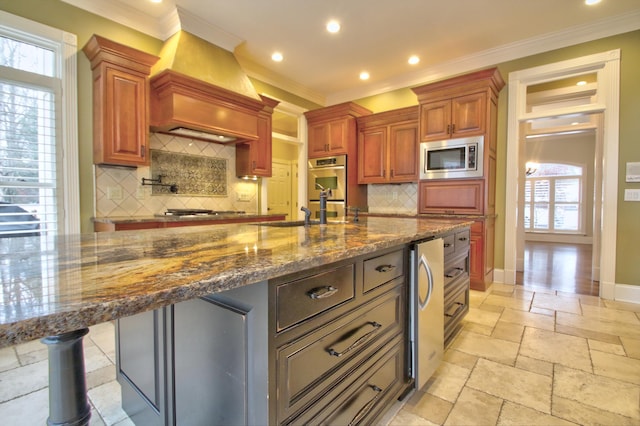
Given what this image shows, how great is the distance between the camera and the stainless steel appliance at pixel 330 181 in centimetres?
493

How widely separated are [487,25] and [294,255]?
3.90 m

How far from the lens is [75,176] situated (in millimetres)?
2885

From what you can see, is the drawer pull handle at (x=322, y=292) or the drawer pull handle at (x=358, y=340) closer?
the drawer pull handle at (x=322, y=292)

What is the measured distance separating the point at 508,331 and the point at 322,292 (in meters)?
2.27

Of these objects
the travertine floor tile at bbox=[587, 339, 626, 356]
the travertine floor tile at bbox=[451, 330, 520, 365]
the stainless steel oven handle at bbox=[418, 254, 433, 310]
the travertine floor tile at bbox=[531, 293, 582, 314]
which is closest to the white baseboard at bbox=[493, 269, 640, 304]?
the travertine floor tile at bbox=[531, 293, 582, 314]

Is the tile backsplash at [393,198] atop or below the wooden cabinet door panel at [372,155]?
below

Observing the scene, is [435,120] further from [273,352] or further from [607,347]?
[273,352]

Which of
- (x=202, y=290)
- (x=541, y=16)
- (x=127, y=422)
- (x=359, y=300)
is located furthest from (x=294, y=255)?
(x=541, y=16)

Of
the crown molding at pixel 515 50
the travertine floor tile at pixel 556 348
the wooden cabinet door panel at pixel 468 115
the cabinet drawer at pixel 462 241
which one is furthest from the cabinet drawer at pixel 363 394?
the crown molding at pixel 515 50

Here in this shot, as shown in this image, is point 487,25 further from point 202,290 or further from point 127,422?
point 127,422

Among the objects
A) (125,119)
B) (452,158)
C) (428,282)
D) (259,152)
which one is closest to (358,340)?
(428,282)

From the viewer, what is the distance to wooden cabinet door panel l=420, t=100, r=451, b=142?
12.7ft

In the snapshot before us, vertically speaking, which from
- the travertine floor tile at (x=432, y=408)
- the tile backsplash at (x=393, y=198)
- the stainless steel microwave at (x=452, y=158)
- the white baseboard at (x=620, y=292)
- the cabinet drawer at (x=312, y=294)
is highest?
the stainless steel microwave at (x=452, y=158)

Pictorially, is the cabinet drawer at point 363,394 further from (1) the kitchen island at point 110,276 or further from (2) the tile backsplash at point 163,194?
(2) the tile backsplash at point 163,194
